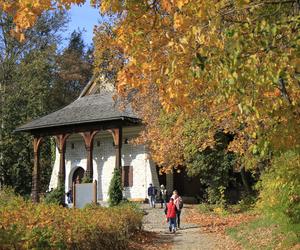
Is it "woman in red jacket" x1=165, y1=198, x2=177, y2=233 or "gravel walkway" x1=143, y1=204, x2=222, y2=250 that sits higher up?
"woman in red jacket" x1=165, y1=198, x2=177, y2=233

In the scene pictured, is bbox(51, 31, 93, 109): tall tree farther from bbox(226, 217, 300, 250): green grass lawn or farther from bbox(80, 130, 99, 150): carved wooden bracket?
bbox(226, 217, 300, 250): green grass lawn

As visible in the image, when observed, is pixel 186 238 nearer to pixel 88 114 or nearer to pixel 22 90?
pixel 88 114

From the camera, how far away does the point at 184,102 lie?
735 centimetres

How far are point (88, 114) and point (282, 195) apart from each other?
75.0ft

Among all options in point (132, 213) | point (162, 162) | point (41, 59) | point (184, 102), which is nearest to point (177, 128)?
point (162, 162)

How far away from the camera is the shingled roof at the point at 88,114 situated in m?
32.4

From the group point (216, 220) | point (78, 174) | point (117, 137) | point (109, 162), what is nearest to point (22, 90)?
point (78, 174)

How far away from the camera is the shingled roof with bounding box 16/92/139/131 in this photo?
1277 inches

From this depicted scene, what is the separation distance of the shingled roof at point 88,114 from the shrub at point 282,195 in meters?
18.3

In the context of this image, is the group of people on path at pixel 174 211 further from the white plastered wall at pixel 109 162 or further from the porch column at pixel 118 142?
the white plastered wall at pixel 109 162

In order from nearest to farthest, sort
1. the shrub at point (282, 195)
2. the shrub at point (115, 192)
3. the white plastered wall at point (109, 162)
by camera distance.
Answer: the shrub at point (282, 195), the shrub at point (115, 192), the white plastered wall at point (109, 162)

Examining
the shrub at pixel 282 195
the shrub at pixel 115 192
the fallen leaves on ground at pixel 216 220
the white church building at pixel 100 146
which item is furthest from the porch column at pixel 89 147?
the shrub at pixel 282 195

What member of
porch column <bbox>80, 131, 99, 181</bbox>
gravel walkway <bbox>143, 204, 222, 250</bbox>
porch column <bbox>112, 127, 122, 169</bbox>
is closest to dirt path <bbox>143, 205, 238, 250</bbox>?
gravel walkway <bbox>143, 204, 222, 250</bbox>

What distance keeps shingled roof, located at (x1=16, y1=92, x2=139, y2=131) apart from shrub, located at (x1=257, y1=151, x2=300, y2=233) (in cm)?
1830
